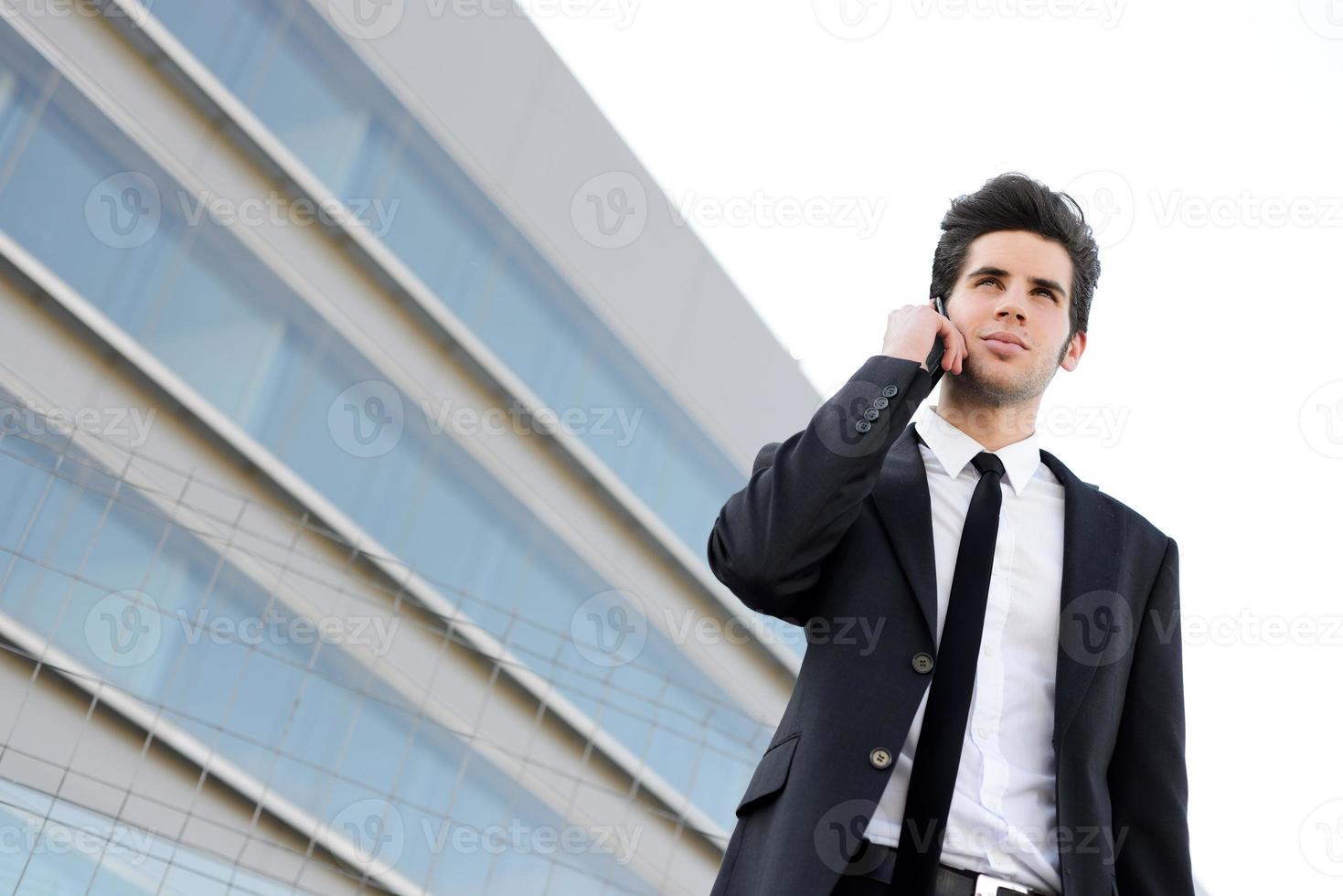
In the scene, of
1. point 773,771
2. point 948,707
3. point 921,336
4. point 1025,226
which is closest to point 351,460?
point 1025,226

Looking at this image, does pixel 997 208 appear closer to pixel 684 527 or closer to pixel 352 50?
pixel 352 50

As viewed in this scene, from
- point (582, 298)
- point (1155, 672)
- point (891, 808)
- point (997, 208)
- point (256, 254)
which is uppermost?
point (582, 298)

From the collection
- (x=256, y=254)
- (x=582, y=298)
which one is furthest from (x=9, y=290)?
(x=582, y=298)

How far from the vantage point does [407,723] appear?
7004 millimetres

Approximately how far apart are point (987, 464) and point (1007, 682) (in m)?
0.38

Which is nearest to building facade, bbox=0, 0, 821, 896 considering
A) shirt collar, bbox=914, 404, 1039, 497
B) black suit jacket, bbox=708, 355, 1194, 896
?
shirt collar, bbox=914, 404, 1039, 497

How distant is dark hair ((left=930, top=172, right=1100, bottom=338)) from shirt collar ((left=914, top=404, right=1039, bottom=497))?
24 cm

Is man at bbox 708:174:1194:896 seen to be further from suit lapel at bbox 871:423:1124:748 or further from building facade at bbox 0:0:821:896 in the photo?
building facade at bbox 0:0:821:896

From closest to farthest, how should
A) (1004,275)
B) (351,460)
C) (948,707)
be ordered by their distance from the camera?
(948,707) < (1004,275) < (351,460)

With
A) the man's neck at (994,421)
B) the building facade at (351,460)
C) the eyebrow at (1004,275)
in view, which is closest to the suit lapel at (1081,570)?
the man's neck at (994,421)

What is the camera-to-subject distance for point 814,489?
5.50 ft

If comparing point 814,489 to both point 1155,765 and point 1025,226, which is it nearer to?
point 1155,765

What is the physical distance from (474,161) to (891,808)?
6911 mm

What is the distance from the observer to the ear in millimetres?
2133
